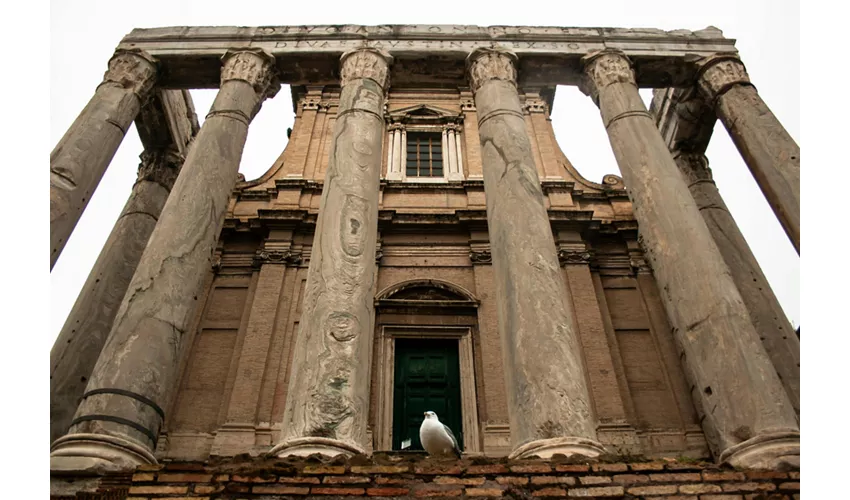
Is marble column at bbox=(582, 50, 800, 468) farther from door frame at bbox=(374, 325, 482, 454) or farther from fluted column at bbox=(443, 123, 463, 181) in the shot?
fluted column at bbox=(443, 123, 463, 181)

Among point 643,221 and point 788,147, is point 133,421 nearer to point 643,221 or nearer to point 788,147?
point 643,221

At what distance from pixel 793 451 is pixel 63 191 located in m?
10.2

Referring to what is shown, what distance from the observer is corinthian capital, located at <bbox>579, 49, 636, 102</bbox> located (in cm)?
1260

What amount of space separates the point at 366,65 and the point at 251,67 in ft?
7.52

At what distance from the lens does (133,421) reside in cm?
744

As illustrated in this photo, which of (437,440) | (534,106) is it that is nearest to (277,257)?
(437,440)

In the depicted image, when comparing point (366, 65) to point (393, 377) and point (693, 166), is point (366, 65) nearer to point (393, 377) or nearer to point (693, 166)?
point (393, 377)

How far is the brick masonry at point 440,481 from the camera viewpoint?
5.89 metres

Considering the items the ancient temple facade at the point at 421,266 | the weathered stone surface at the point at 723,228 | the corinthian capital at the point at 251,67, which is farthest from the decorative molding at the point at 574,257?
the corinthian capital at the point at 251,67

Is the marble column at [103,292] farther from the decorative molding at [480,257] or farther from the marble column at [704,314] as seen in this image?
the marble column at [704,314]

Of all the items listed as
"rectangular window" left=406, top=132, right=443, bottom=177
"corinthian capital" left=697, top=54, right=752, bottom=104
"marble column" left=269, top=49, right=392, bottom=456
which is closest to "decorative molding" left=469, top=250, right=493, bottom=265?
"rectangular window" left=406, top=132, right=443, bottom=177

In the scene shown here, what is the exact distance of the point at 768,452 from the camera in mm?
6758

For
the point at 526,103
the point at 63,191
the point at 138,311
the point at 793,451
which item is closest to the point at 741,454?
the point at 793,451

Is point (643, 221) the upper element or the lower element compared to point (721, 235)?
lower
